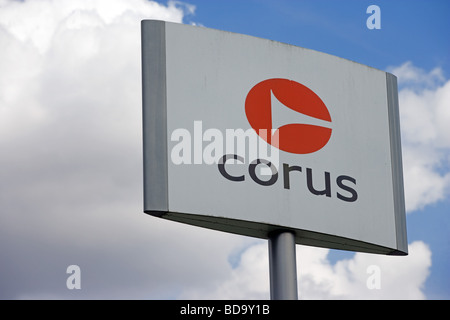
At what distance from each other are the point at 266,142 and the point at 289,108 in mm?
773

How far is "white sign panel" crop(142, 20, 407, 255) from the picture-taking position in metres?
13.7

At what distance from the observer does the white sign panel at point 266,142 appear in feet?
45.1

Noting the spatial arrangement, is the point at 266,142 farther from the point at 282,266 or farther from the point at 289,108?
the point at 282,266

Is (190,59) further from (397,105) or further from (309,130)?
(397,105)

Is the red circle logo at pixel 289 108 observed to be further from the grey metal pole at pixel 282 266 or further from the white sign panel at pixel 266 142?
the grey metal pole at pixel 282 266

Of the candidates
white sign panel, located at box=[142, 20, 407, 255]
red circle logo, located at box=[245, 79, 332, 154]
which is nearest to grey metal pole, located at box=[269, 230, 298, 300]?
white sign panel, located at box=[142, 20, 407, 255]

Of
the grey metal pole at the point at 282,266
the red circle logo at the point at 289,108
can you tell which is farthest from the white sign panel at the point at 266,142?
the grey metal pole at the point at 282,266

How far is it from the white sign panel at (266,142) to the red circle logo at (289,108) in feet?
0.06

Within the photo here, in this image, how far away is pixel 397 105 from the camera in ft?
53.5

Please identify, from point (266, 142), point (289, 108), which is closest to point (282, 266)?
point (266, 142)

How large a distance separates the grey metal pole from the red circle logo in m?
1.30

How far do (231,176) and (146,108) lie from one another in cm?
149

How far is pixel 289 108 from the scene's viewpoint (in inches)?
587
